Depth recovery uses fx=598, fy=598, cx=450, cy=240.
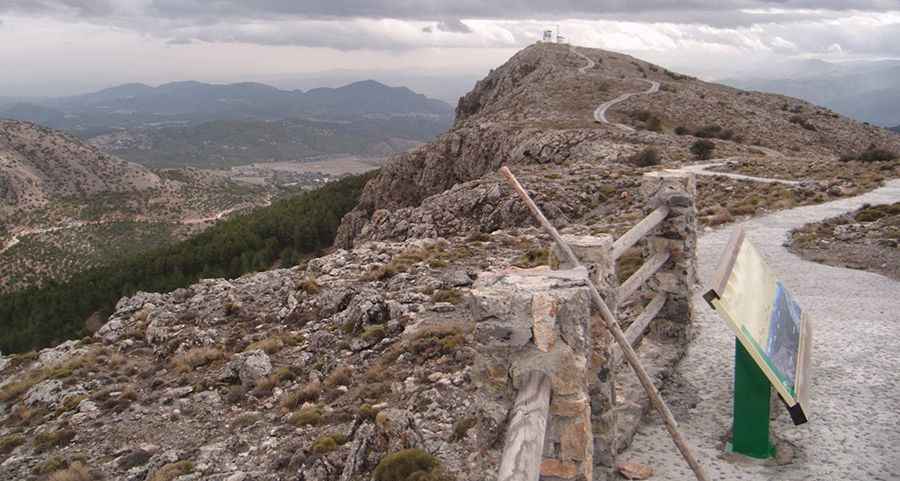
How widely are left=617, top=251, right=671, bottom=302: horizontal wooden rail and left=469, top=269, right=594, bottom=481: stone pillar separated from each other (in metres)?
3.56

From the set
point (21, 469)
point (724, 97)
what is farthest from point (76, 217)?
point (21, 469)

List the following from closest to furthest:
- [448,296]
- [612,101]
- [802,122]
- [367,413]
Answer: [367,413], [448,296], [612,101], [802,122]

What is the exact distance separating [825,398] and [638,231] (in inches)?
149

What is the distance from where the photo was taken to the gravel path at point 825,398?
7.57m

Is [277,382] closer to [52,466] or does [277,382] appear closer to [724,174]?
[52,466]

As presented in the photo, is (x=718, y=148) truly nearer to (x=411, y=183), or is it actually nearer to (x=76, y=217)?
(x=411, y=183)

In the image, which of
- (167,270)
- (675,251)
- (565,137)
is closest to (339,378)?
(675,251)

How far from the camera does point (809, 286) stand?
49.1 ft

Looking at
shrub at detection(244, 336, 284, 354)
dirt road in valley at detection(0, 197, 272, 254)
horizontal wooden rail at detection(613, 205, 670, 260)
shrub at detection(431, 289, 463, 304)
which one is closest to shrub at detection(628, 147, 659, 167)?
shrub at detection(431, 289, 463, 304)

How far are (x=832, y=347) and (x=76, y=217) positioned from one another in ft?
492

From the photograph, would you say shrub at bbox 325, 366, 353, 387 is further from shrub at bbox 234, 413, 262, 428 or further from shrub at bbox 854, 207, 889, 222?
shrub at bbox 854, 207, 889, 222

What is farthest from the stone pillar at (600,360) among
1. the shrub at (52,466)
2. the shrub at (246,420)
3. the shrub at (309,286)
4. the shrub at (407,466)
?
the shrub at (309,286)

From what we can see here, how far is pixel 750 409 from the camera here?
24.9 ft

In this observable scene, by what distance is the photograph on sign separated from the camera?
6590 mm
